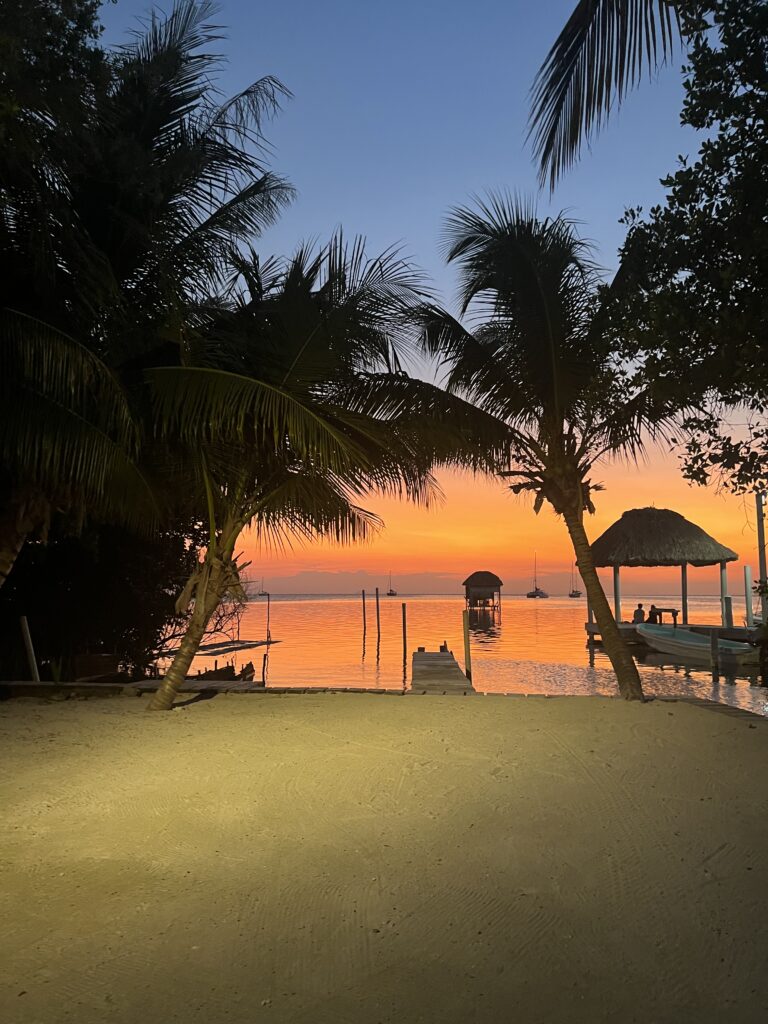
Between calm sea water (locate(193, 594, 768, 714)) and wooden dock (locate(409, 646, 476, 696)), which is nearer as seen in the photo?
wooden dock (locate(409, 646, 476, 696))

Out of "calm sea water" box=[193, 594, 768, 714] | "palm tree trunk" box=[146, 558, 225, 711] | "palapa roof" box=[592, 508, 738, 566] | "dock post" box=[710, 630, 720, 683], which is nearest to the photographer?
"palm tree trunk" box=[146, 558, 225, 711]

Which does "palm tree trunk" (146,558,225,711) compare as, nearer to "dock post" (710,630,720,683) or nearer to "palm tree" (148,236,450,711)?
"palm tree" (148,236,450,711)

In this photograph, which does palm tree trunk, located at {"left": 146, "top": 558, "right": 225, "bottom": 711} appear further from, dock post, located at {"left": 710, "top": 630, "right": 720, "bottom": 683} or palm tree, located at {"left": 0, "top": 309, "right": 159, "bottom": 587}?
dock post, located at {"left": 710, "top": 630, "right": 720, "bottom": 683}

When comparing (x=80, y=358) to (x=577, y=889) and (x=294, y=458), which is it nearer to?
(x=294, y=458)

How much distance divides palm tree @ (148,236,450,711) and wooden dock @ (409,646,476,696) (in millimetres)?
2910

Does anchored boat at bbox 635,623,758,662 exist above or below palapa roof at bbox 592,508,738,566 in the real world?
below

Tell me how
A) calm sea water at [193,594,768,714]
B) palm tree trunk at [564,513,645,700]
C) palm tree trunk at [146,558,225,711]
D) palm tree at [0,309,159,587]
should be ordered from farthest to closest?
calm sea water at [193,594,768,714] → palm tree trunk at [564,513,645,700] → palm tree trunk at [146,558,225,711] → palm tree at [0,309,159,587]

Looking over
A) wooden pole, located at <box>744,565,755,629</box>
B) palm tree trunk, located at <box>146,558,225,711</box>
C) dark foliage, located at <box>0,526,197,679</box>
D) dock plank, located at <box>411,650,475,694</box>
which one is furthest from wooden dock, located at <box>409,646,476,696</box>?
wooden pole, located at <box>744,565,755,629</box>

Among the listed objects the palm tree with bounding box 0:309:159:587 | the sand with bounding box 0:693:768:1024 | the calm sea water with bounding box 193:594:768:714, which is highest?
the palm tree with bounding box 0:309:159:587

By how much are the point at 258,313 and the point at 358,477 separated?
2186 millimetres

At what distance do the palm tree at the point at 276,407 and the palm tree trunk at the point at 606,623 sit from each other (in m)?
2.65

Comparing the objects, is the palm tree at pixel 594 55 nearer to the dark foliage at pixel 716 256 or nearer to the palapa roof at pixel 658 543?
the dark foliage at pixel 716 256

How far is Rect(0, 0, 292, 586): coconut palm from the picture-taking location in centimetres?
616

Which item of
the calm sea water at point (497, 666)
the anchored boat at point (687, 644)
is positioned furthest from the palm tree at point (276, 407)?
the anchored boat at point (687, 644)
